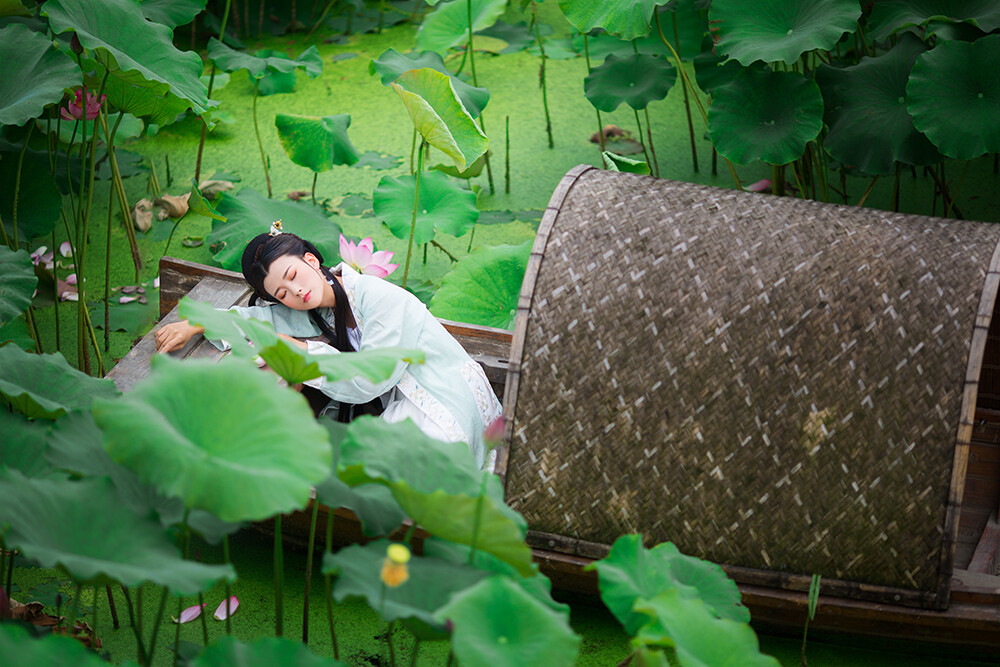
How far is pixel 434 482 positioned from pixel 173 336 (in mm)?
1133

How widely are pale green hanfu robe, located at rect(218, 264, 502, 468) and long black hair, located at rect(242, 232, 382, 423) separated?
20mm

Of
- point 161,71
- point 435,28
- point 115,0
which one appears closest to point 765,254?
point 161,71

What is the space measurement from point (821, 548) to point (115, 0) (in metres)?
1.86

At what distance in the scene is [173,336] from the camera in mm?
2045

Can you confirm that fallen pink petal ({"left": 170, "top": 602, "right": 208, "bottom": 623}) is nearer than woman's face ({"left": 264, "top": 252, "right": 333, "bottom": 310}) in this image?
Yes

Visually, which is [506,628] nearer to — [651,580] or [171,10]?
[651,580]

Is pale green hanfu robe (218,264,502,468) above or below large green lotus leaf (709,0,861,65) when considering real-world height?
below

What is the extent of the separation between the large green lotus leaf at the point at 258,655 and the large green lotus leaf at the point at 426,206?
63.9 inches

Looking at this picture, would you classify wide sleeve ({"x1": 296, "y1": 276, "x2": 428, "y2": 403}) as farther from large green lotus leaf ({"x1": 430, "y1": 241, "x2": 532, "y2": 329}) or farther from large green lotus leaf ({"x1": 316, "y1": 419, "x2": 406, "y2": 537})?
large green lotus leaf ({"x1": 316, "y1": 419, "x2": 406, "y2": 537})

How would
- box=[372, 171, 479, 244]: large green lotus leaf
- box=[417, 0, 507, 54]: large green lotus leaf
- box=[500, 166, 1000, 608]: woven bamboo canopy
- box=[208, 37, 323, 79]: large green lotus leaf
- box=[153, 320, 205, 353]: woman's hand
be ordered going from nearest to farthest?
box=[500, 166, 1000, 608]: woven bamboo canopy < box=[153, 320, 205, 353]: woman's hand < box=[372, 171, 479, 244]: large green lotus leaf < box=[208, 37, 323, 79]: large green lotus leaf < box=[417, 0, 507, 54]: large green lotus leaf

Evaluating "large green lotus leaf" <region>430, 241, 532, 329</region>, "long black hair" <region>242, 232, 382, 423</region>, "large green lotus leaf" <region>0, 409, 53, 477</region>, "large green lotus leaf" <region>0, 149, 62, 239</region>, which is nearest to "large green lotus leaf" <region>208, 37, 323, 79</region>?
"large green lotus leaf" <region>0, 149, 62, 239</region>

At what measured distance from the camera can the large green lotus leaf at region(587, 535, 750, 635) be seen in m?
1.16

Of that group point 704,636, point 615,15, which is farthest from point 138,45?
point 704,636

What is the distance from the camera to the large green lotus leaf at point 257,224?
2459mm
